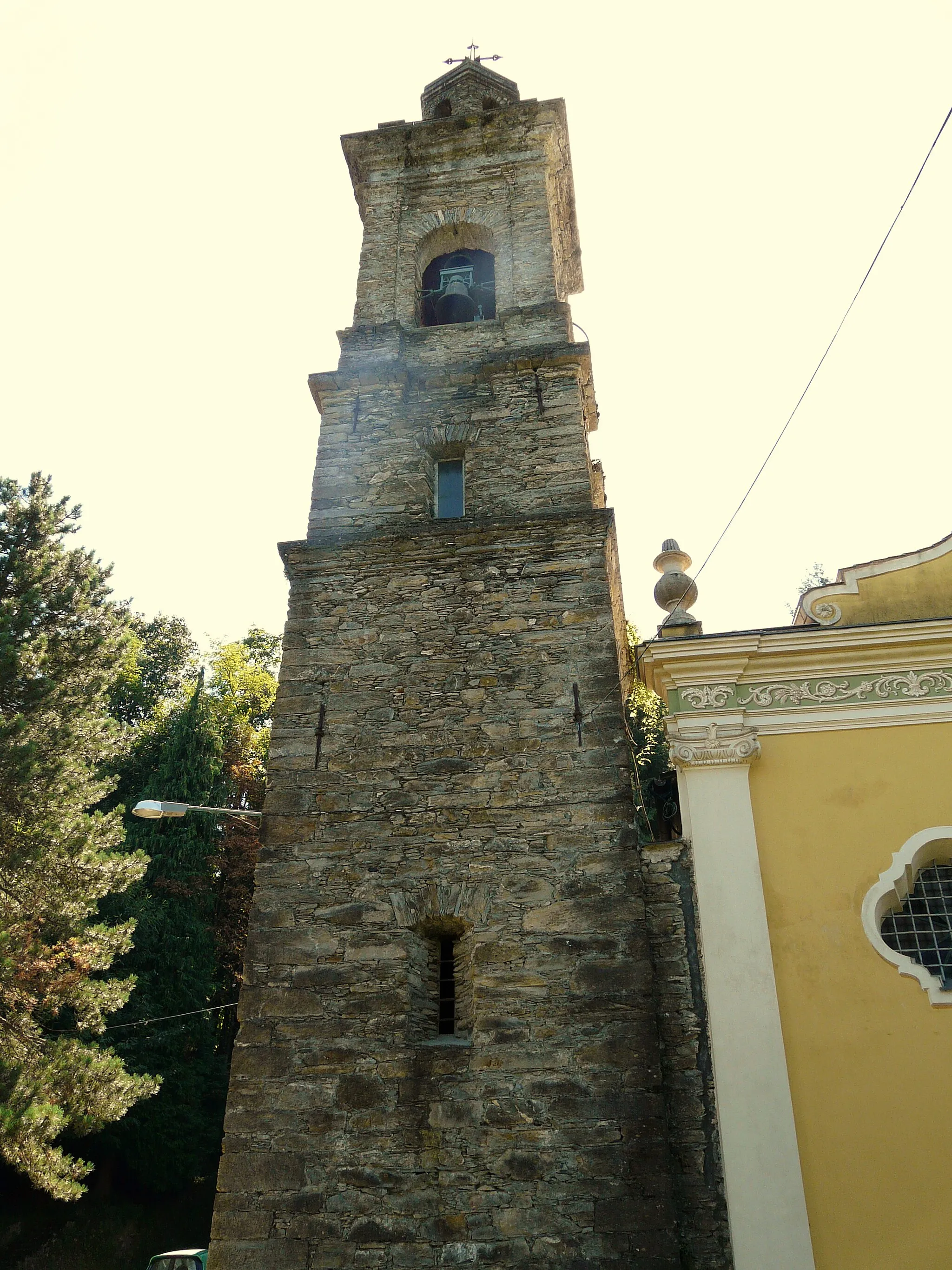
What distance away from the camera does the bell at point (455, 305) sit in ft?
36.6

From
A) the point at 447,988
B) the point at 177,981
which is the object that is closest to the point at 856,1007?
the point at 447,988

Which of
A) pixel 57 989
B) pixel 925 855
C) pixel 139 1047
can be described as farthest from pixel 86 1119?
pixel 925 855

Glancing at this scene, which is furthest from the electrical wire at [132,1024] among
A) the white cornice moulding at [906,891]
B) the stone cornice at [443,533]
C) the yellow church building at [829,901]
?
the white cornice moulding at [906,891]

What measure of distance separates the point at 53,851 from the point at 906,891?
9.77 metres

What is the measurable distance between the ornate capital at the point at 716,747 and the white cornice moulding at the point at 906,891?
4.06 feet

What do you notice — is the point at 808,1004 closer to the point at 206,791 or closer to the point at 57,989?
the point at 57,989

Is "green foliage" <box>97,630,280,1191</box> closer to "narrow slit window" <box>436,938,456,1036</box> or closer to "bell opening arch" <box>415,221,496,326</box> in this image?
"bell opening arch" <box>415,221,496,326</box>

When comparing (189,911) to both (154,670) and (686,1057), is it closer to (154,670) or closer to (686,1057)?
(154,670)

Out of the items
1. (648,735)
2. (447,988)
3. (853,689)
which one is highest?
(648,735)

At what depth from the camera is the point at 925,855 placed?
684 cm

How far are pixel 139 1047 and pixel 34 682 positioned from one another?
7.12 m

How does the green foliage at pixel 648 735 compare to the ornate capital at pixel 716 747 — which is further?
the green foliage at pixel 648 735

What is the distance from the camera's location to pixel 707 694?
7.55 metres

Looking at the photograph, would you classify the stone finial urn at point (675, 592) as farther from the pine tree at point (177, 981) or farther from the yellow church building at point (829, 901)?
the pine tree at point (177, 981)
